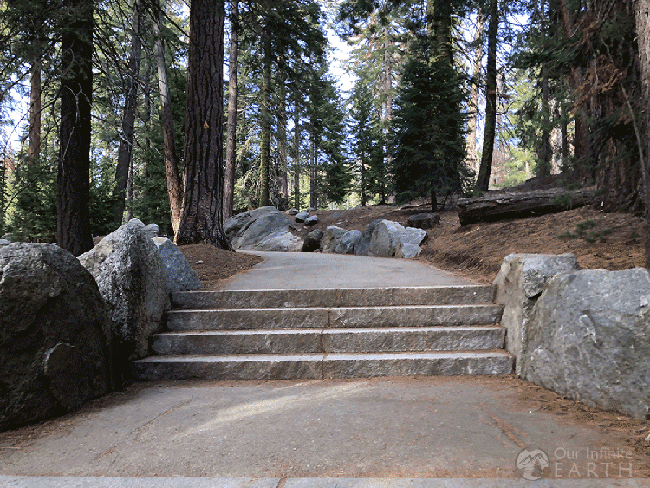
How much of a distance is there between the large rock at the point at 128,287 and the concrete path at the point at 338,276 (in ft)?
3.89

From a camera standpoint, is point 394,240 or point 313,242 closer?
point 394,240

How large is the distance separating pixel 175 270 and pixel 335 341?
2368mm

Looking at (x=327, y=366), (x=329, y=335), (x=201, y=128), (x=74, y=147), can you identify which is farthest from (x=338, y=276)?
(x=74, y=147)

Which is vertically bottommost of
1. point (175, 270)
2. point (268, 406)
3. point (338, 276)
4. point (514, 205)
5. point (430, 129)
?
point (268, 406)

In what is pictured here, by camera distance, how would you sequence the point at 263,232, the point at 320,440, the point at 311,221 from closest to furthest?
the point at 320,440 < the point at 263,232 < the point at 311,221

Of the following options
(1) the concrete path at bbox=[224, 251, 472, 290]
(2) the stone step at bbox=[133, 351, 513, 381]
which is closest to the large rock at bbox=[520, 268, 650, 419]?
(2) the stone step at bbox=[133, 351, 513, 381]

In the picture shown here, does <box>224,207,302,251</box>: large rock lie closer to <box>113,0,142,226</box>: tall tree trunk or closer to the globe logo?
<box>113,0,142,226</box>: tall tree trunk

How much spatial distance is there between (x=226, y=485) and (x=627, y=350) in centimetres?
275

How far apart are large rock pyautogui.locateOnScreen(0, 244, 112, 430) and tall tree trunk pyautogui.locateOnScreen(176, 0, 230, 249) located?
14.3ft

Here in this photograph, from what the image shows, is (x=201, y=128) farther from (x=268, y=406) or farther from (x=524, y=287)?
(x=524, y=287)

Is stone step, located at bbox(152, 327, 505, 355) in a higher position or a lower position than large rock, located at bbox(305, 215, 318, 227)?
lower

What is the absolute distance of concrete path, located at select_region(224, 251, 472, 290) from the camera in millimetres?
5469

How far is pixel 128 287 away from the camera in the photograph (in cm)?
418

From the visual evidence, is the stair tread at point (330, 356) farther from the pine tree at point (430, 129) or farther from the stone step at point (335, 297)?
the pine tree at point (430, 129)
